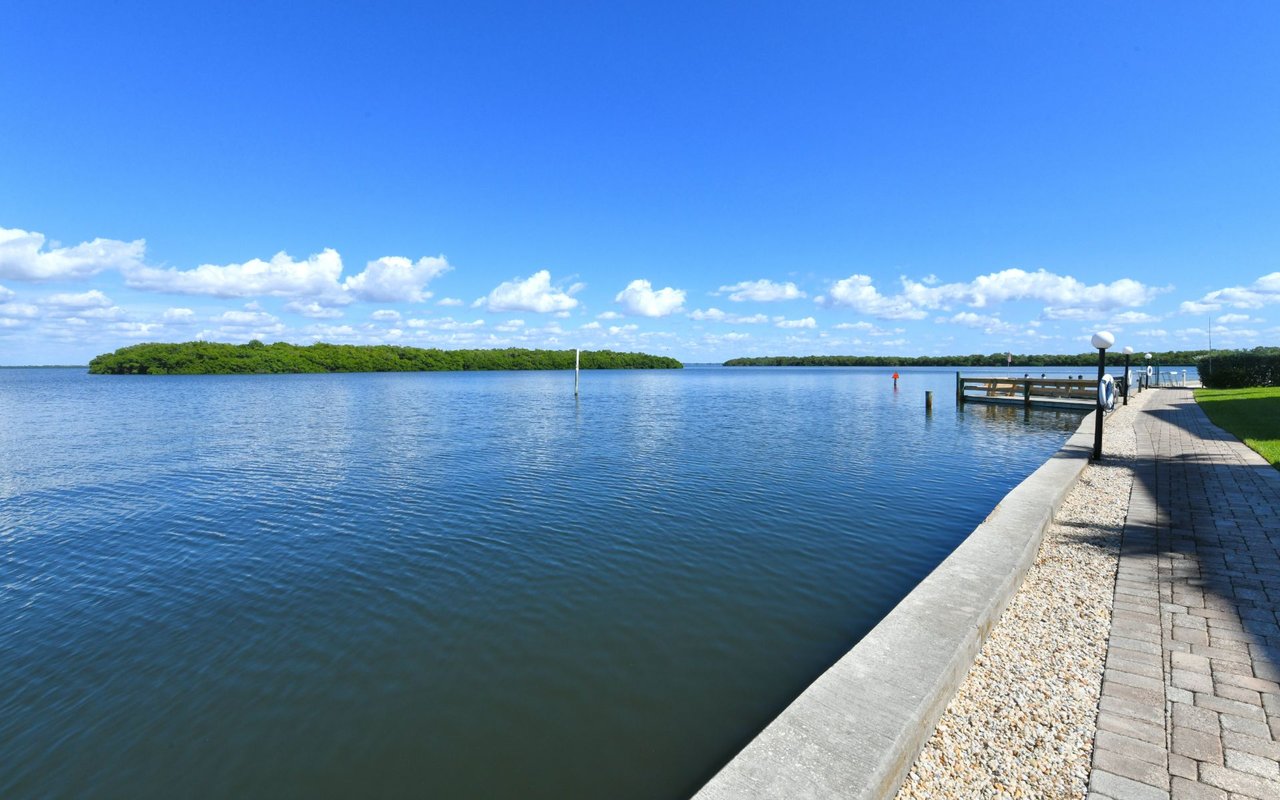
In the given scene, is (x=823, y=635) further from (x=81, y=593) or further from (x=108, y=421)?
(x=108, y=421)

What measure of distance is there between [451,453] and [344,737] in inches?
549

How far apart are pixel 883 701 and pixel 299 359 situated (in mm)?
138330

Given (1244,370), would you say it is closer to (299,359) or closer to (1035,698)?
(1035,698)

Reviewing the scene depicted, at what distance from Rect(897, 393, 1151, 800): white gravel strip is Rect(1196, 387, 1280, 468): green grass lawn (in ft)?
30.8

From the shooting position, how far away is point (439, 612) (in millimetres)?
6480

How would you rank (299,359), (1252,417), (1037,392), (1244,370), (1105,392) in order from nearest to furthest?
(1105,392)
(1252,417)
(1244,370)
(1037,392)
(299,359)

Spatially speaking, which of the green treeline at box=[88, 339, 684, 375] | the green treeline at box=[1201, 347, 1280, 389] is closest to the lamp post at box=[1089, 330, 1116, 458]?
→ the green treeline at box=[1201, 347, 1280, 389]

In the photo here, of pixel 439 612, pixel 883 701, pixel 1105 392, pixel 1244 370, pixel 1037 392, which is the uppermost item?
pixel 1244 370

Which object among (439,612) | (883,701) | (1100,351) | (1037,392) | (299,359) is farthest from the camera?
(299,359)

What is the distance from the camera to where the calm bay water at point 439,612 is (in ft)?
13.7

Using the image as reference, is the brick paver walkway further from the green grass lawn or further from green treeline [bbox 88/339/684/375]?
green treeline [bbox 88/339/684/375]

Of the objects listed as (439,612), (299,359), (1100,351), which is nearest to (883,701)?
(439,612)

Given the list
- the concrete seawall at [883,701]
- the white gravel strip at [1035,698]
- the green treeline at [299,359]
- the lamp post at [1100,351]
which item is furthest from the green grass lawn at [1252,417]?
the green treeline at [299,359]

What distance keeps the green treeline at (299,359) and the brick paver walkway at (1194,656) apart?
436 ft
